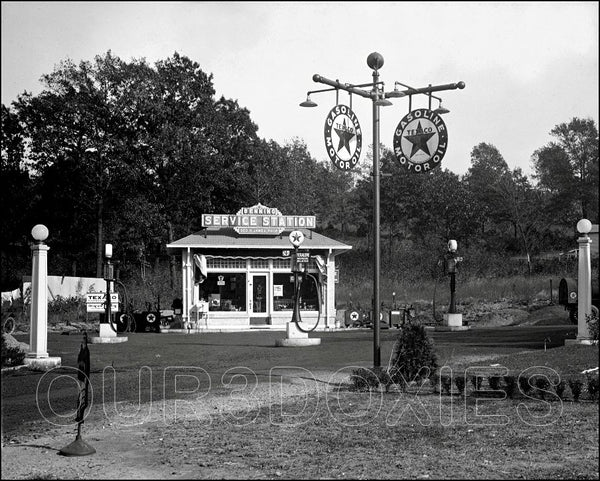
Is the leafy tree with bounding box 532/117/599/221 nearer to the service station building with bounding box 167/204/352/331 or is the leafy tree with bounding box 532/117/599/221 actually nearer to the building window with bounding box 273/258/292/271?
the service station building with bounding box 167/204/352/331

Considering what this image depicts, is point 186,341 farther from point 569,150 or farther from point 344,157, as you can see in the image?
point 569,150

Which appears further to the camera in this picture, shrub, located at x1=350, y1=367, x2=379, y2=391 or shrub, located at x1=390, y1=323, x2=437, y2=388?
shrub, located at x1=390, y1=323, x2=437, y2=388

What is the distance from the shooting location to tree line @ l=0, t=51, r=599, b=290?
45500 millimetres

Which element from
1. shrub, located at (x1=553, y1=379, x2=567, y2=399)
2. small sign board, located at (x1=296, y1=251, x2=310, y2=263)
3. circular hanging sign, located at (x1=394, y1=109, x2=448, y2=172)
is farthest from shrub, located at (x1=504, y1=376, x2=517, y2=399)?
small sign board, located at (x1=296, y1=251, x2=310, y2=263)

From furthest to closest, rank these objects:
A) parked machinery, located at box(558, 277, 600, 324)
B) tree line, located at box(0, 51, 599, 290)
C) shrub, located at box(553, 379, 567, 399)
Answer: tree line, located at box(0, 51, 599, 290) → parked machinery, located at box(558, 277, 600, 324) → shrub, located at box(553, 379, 567, 399)

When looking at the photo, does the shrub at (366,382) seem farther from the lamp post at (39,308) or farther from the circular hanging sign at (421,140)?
the lamp post at (39,308)

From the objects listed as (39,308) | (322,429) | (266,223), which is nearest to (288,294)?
(266,223)

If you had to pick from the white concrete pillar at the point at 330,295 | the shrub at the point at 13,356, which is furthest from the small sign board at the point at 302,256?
the white concrete pillar at the point at 330,295

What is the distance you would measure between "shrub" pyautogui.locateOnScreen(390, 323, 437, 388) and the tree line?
27689mm

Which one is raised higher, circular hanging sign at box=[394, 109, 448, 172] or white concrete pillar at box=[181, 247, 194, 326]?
circular hanging sign at box=[394, 109, 448, 172]

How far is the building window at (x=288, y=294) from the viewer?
3170 cm

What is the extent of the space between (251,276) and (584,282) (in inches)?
640

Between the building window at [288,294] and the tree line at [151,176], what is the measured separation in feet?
45.7

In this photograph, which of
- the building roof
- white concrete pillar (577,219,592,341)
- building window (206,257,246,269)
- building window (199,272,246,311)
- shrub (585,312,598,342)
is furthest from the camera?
building window (199,272,246,311)
